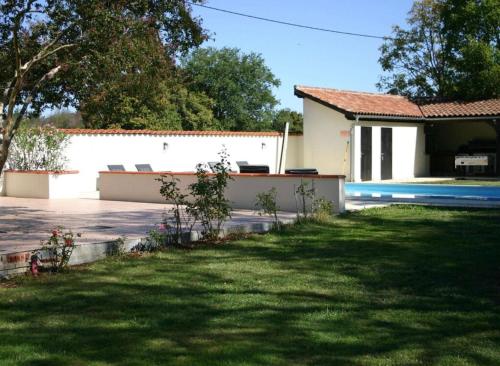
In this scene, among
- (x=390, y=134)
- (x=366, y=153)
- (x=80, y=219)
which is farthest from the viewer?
(x=390, y=134)

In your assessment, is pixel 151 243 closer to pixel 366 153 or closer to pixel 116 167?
pixel 116 167

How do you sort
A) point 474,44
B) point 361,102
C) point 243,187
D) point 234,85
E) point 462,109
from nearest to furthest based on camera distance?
point 243,187 → point 361,102 → point 462,109 → point 474,44 → point 234,85

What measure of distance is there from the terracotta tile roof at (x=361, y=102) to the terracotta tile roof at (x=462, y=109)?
1.79 feet

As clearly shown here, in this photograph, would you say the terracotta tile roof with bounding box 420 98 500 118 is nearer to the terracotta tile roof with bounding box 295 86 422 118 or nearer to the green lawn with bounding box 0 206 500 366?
the terracotta tile roof with bounding box 295 86 422 118

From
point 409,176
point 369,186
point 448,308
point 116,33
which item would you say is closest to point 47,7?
point 116,33

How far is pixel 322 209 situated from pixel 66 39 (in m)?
5.64

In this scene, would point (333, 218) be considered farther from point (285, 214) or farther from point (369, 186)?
point (369, 186)

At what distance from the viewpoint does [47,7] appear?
384 inches

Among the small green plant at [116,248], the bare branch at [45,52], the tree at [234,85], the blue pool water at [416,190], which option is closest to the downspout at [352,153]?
the blue pool water at [416,190]

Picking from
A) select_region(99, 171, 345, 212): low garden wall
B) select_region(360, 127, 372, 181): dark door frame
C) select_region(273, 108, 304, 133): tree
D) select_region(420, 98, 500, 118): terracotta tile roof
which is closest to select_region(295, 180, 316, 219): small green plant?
select_region(99, 171, 345, 212): low garden wall

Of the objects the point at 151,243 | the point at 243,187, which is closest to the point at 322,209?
the point at 243,187

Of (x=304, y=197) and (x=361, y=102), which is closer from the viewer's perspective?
(x=304, y=197)

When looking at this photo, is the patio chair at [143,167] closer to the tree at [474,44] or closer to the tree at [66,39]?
the tree at [66,39]

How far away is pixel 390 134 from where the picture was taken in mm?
26562
